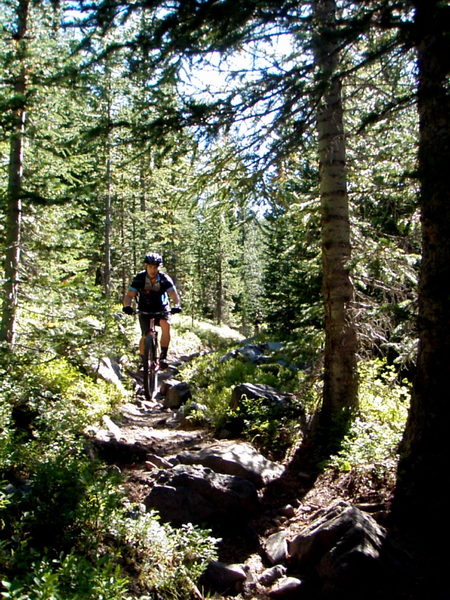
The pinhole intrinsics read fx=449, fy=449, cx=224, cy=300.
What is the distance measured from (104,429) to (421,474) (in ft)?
16.2

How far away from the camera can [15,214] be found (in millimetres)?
8219

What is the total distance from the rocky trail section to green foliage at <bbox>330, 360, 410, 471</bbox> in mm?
479

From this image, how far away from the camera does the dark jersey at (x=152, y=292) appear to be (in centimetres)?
969

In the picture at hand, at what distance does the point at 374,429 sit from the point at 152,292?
5.50m

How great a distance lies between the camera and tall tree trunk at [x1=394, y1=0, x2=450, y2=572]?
12.6 ft

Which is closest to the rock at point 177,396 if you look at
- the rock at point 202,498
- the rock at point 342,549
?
the rock at point 202,498

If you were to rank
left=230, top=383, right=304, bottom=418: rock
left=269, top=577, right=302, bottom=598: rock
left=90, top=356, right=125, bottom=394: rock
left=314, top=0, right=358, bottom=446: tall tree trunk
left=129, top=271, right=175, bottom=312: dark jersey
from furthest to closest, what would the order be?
1. left=90, top=356, right=125, bottom=394: rock
2. left=129, top=271, right=175, bottom=312: dark jersey
3. left=230, top=383, right=304, bottom=418: rock
4. left=314, top=0, right=358, bottom=446: tall tree trunk
5. left=269, top=577, right=302, bottom=598: rock

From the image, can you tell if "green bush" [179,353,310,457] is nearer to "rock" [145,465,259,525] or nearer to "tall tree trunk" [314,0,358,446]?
"tall tree trunk" [314,0,358,446]

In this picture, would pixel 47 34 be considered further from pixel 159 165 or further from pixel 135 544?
pixel 135 544

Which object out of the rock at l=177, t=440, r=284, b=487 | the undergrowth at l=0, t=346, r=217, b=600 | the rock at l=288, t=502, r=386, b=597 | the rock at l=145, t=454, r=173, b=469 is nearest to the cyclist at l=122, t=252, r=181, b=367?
the rock at l=145, t=454, r=173, b=469

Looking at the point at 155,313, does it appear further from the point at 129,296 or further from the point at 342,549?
the point at 342,549

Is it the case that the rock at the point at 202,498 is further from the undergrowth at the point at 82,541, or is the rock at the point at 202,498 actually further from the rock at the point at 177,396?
the rock at the point at 177,396

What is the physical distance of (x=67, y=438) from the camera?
18.1 feet

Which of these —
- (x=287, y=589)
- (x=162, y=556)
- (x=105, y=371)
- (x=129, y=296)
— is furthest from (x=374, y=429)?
(x=105, y=371)
